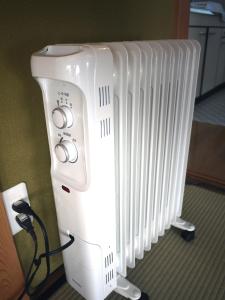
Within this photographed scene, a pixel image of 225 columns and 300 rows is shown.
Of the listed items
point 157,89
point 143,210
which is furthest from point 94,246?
point 157,89

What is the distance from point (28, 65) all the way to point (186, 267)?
826 millimetres

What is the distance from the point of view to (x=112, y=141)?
0.53m

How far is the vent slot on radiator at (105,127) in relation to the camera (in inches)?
19.4

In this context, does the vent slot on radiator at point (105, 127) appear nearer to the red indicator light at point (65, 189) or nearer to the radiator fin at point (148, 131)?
the radiator fin at point (148, 131)

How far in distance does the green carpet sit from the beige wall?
1.09ft

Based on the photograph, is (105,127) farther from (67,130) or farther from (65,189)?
(65,189)

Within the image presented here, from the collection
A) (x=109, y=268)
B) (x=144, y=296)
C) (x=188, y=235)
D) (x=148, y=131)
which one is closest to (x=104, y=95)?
(x=148, y=131)

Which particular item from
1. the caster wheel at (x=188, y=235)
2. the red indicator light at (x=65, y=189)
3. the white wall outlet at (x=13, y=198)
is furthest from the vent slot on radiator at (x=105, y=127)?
the caster wheel at (x=188, y=235)

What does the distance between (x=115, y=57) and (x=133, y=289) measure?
66cm

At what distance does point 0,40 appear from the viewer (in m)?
0.51

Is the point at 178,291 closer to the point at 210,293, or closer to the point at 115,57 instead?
the point at 210,293

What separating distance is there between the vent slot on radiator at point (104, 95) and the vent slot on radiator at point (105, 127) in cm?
3

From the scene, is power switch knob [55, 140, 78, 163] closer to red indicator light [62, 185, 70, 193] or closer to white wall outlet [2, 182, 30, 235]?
red indicator light [62, 185, 70, 193]

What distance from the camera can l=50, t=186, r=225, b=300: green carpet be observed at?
2.68 feet
